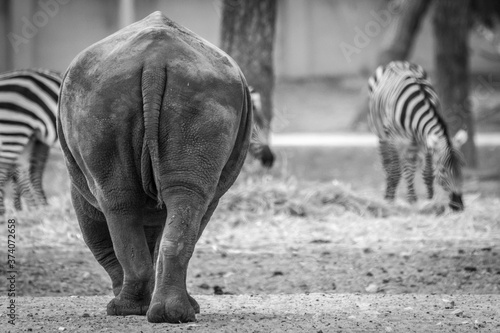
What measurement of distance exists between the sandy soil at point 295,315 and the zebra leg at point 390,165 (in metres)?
6.64

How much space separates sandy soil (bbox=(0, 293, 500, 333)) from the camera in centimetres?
464

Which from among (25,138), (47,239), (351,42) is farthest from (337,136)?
(47,239)

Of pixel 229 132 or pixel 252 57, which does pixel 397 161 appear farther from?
pixel 229 132

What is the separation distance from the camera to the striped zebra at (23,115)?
34.6ft

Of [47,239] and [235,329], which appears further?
[47,239]

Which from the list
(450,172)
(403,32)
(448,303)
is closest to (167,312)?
(448,303)

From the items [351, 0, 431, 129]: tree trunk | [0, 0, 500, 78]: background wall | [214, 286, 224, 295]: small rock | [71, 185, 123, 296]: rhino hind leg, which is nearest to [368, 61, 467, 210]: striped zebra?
[214, 286, 224, 295]: small rock

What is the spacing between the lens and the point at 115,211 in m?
4.69

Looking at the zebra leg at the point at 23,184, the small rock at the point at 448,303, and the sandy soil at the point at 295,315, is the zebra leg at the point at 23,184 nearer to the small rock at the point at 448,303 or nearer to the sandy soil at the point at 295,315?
the sandy soil at the point at 295,315

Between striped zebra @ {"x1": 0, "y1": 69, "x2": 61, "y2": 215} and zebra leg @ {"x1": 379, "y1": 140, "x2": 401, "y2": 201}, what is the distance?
4.93 metres

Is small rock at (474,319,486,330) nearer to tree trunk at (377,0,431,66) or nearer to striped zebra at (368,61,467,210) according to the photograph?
striped zebra at (368,61,467,210)

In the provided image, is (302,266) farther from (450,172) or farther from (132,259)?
(450,172)

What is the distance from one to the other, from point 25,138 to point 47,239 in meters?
2.45

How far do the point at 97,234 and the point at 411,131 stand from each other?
7.60m
